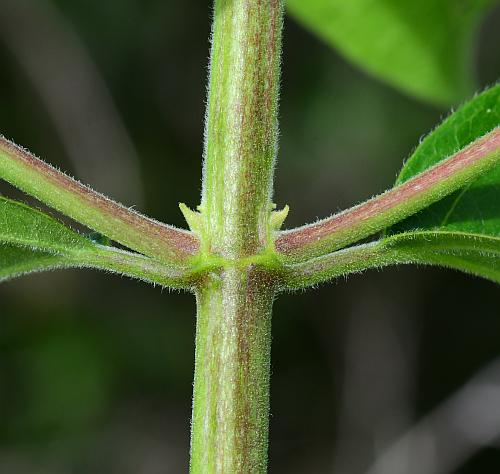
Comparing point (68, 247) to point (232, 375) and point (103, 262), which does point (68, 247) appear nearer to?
point (103, 262)

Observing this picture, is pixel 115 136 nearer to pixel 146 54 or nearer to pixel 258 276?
pixel 146 54

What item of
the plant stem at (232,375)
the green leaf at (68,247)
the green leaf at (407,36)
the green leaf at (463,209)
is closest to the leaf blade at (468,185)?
the green leaf at (463,209)

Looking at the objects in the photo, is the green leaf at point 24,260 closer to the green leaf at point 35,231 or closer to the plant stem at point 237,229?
the green leaf at point 35,231

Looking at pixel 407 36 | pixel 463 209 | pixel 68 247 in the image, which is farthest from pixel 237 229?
pixel 407 36

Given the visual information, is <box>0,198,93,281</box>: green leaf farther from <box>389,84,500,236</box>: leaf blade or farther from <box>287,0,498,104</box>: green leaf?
<box>287,0,498,104</box>: green leaf

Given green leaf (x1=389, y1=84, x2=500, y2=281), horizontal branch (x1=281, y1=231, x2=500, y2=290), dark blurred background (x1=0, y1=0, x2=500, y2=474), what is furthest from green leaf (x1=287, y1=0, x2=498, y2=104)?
dark blurred background (x1=0, y1=0, x2=500, y2=474)

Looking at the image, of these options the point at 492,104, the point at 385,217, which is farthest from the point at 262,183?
the point at 492,104
